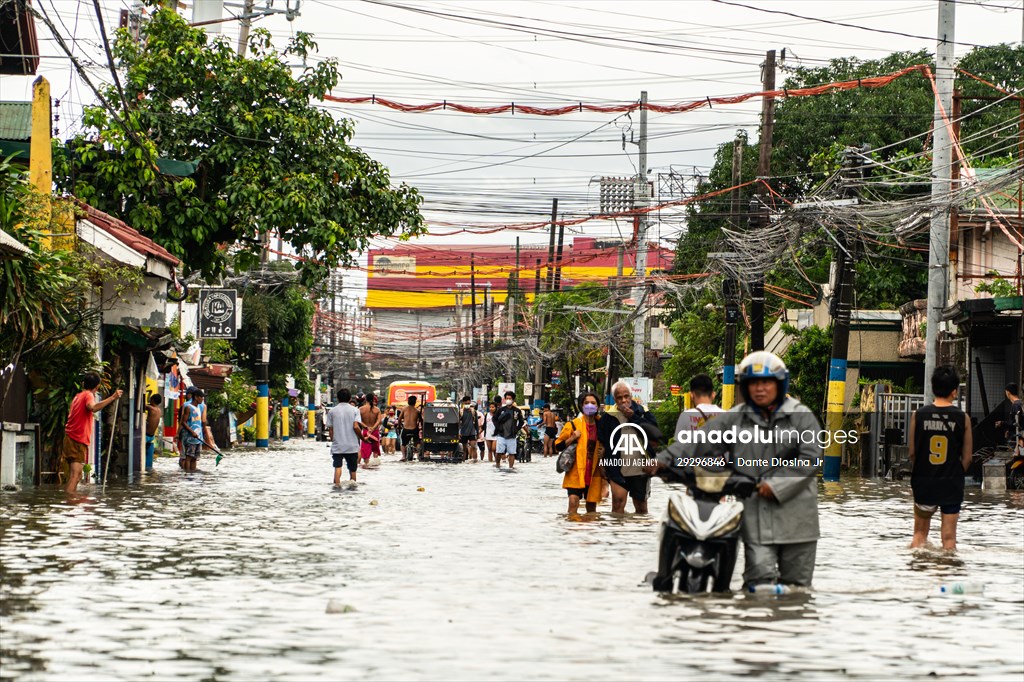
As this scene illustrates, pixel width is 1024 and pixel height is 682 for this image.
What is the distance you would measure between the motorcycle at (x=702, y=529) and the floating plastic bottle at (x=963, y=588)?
1.91 meters

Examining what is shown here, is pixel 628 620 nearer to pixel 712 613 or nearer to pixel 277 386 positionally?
pixel 712 613

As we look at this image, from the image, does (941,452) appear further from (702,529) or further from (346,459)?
(346,459)

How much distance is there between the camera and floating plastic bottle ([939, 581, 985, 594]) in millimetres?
11633

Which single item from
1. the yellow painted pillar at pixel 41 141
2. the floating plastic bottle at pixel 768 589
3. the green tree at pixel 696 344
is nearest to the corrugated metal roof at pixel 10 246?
the yellow painted pillar at pixel 41 141

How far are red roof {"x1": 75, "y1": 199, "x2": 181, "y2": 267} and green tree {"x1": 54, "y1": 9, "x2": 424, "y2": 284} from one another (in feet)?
3.85

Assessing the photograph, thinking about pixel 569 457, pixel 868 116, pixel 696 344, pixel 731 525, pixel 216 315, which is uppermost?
pixel 868 116

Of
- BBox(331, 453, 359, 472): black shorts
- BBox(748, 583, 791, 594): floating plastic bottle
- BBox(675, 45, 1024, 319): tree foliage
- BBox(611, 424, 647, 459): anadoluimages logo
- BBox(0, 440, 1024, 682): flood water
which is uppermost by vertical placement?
BBox(675, 45, 1024, 319): tree foliage

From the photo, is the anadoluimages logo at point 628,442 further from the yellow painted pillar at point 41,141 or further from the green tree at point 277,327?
A: the green tree at point 277,327

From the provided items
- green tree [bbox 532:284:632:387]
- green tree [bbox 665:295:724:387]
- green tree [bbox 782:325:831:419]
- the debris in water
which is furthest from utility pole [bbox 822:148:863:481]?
green tree [bbox 532:284:632:387]

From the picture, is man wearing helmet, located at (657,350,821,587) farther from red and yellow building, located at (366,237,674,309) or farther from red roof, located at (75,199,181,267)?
red and yellow building, located at (366,237,674,309)

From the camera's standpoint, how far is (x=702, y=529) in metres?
10.6

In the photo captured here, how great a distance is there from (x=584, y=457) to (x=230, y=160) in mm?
12728

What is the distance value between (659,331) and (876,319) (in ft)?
61.7

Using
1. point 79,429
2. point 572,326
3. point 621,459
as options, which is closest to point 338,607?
point 621,459
